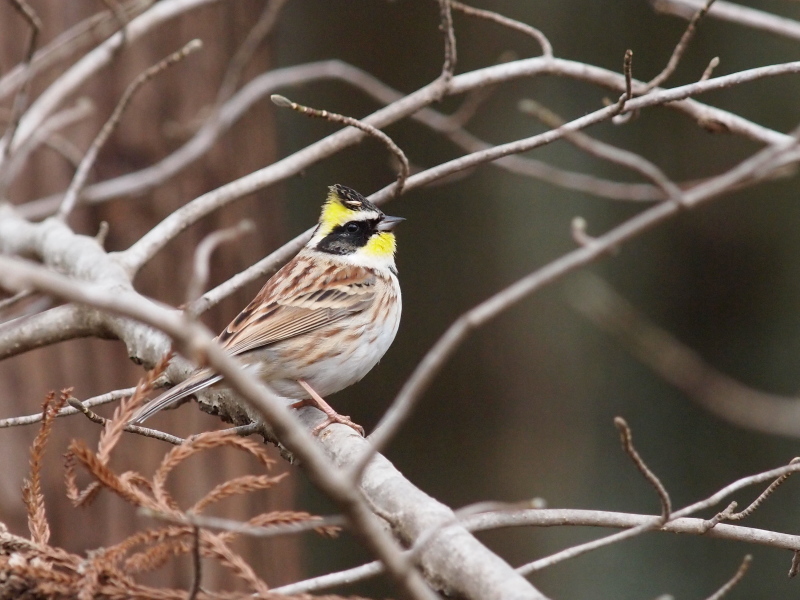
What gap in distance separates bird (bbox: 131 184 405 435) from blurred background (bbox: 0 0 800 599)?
1.73 meters

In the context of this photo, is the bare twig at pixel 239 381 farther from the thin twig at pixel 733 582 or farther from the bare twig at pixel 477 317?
the thin twig at pixel 733 582

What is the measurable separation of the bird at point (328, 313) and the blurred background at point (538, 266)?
1.73m

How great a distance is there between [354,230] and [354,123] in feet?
6.49

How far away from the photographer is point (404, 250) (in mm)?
7586

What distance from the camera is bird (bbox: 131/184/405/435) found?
4.73 metres

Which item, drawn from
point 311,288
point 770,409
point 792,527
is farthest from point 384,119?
point 792,527

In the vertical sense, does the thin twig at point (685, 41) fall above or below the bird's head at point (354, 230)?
below

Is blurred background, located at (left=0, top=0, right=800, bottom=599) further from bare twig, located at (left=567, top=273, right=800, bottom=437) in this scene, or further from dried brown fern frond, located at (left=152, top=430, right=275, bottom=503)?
dried brown fern frond, located at (left=152, top=430, right=275, bottom=503)

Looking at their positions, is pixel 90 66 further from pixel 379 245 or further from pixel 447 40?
pixel 447 40

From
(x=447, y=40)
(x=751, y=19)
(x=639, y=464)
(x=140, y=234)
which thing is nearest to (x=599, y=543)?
(x=639, y=464)

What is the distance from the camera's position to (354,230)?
5477mm

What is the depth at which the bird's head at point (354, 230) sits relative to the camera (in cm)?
530

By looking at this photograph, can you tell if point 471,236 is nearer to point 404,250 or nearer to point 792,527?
point 404,250

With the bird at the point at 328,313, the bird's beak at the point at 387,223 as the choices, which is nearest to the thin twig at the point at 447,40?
the bird at the point at 328,313
